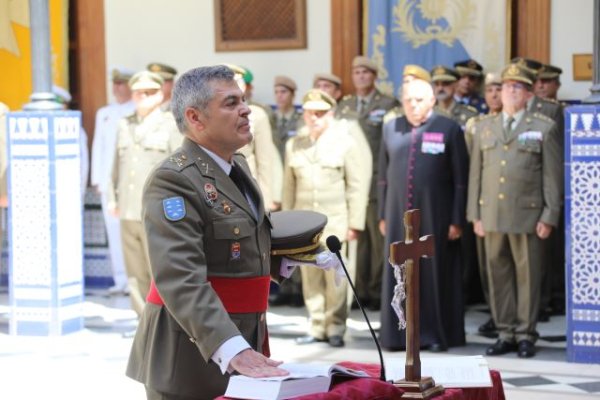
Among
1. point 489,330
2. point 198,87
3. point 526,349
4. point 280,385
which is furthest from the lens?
point 489,330

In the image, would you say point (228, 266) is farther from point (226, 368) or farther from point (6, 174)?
point (6, 174)

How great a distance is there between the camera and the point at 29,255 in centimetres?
782

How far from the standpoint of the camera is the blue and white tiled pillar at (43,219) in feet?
25.3

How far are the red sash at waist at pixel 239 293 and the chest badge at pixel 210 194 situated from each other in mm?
197

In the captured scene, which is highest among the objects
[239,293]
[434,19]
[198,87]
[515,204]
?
[434,19]

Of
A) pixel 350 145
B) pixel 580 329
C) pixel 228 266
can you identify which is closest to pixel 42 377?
pixel 350 145

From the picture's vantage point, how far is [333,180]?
288 inches

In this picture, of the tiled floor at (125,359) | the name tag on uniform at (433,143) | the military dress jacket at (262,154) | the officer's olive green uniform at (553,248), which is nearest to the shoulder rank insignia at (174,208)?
the tiled floor at (125,359)

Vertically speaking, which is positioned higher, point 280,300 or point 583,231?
point 583,231

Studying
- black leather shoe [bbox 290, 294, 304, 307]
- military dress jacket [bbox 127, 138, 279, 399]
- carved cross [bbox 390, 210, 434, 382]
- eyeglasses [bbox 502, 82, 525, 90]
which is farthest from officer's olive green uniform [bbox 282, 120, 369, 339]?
carved cross [bbox 390, 210, 434, 382]

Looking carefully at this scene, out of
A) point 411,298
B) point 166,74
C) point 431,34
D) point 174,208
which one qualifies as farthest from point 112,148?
point 411,298

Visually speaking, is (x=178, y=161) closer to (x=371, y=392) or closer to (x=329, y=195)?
(x=371, y=392)

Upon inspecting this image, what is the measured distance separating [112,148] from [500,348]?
4.04 m

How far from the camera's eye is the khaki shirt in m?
7.29
